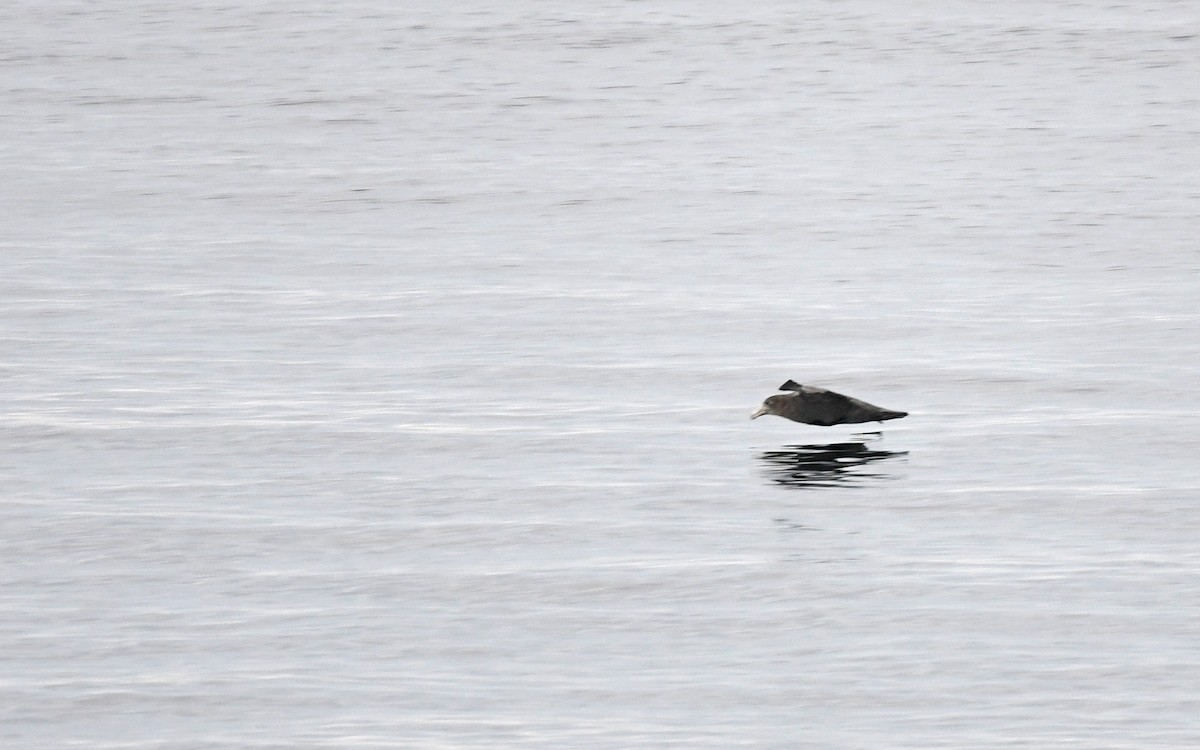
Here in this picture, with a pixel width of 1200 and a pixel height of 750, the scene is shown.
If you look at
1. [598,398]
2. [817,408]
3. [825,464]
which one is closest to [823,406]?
[817,408]

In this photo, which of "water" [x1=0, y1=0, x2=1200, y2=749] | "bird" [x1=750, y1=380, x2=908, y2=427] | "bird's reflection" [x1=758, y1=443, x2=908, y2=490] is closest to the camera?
"water" [x1=0, y1=0, x2=1200, y2=749]

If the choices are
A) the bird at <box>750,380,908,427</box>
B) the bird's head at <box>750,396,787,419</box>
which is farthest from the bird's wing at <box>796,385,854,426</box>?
the bird's head at <box>750,396,787,419</box>

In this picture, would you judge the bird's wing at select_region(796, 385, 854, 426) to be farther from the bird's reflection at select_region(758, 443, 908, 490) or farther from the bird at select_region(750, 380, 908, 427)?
the bird's reflection at select_region(758, 443, 908, 490)

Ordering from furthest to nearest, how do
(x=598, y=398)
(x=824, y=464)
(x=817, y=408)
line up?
(x=598, y=398)
(x=817, y=408)
(x=824, y=464)

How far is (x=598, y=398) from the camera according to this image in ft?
53.7

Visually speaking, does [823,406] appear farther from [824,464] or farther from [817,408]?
[824,464]

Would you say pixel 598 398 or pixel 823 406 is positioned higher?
pixel 823 406

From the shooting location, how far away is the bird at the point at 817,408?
48.5 ft

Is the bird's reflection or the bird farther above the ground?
the bird

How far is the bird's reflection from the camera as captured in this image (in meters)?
13.9

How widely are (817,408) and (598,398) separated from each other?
2.15 meters

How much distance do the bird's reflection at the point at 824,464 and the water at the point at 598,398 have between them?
68mm

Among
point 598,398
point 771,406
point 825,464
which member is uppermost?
point 771,406

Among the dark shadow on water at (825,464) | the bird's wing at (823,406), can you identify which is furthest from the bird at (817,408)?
the dark shadow on water at (825,464)
